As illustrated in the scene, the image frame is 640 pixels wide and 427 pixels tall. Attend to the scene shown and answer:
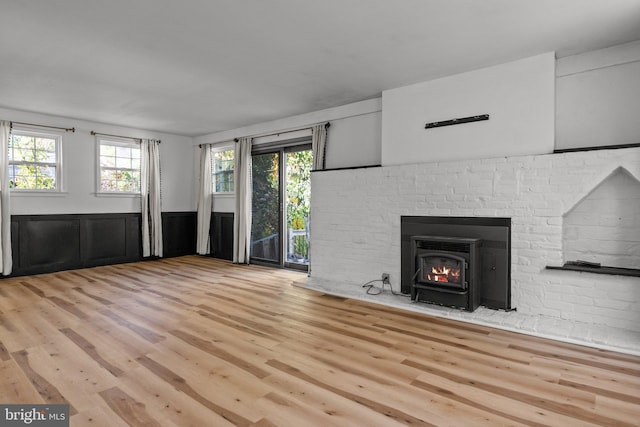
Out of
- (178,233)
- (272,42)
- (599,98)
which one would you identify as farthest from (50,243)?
(599,98)

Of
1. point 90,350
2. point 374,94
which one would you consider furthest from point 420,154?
point 90,350

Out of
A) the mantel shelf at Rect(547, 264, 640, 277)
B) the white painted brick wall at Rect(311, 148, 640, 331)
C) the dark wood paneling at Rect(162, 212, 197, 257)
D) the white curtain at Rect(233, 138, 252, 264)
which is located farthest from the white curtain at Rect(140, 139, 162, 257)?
the mantel shelf at Rect(547, 264, 640, 277)

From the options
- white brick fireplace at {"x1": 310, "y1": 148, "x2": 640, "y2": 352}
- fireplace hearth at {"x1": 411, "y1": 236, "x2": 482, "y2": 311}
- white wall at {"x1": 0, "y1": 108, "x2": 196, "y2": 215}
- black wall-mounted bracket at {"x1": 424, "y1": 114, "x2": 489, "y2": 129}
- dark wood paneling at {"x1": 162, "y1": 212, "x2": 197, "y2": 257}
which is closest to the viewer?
white brick fireplace at {"x1": 310, "y1": 148, "x2": 640, "y2": 352}

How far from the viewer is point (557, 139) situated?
142 inches

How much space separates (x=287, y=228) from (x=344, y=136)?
1.97 m

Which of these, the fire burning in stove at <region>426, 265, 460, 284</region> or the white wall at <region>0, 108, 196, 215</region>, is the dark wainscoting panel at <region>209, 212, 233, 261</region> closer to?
the white wall at <region>0, 108, 196, 215</region>

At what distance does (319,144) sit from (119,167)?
4.03 metres

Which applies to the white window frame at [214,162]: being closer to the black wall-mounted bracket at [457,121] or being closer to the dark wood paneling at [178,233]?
the dark wood paneling at [178,233]

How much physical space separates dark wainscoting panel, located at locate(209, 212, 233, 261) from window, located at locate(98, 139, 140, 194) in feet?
5.26

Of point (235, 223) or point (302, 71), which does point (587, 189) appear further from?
point (235, 223)

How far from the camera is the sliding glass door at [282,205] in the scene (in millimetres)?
6089

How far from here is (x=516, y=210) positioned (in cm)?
356

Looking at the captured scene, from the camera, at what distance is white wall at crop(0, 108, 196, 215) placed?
5.75 m

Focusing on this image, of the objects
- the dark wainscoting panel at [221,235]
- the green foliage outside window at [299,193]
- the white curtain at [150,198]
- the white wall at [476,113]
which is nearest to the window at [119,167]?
the white curtain at [150,198]
